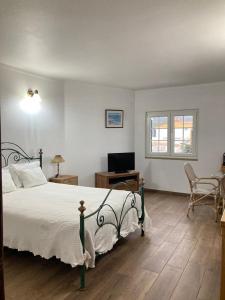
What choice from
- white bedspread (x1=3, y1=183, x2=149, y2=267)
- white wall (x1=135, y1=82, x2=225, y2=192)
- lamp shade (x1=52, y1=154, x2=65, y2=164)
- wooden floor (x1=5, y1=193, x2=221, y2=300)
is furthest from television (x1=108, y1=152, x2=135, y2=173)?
white bedspread (x1=3, y1=183, x2=149, y2=267)

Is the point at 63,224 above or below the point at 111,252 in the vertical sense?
above

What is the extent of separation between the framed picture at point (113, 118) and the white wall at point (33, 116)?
3.97ft

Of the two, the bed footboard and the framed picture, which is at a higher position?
the framed picture

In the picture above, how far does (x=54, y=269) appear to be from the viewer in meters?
2.67

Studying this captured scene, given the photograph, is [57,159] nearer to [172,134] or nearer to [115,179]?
[115,179]

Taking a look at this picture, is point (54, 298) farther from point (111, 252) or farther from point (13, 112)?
point (13, 112)

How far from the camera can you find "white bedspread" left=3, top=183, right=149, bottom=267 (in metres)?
2.43

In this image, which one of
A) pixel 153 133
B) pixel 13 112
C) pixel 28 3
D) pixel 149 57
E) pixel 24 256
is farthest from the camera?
pixel 153 133


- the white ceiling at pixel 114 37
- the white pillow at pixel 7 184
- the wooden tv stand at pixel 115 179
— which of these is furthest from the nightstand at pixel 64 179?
the white ceiling at pixel 114 37

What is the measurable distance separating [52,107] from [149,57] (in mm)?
2180

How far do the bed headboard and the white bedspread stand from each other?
2.92 ft

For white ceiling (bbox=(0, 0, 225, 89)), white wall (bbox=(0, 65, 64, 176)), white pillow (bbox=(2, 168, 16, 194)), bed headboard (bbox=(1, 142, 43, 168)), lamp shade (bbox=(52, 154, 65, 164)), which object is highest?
white ceiling (bbox=(0, 0, 225, 89))

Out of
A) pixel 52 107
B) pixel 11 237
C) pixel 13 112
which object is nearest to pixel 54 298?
pixel 11 237

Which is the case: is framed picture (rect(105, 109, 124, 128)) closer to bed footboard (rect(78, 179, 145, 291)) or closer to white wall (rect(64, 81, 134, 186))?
white wall (rect(64, 81, 134, 186))
